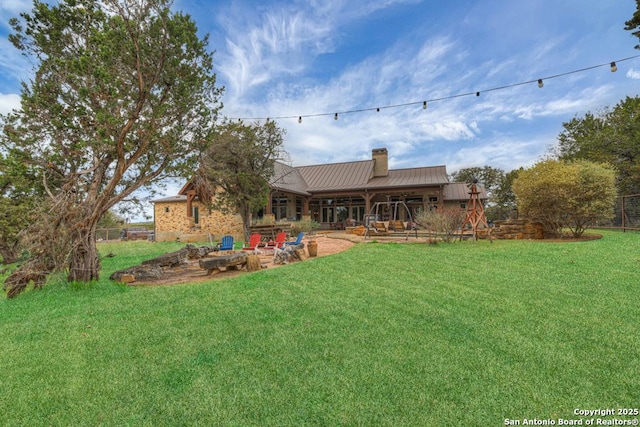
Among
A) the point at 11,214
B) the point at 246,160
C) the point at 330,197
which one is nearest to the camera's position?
the point at 11,214

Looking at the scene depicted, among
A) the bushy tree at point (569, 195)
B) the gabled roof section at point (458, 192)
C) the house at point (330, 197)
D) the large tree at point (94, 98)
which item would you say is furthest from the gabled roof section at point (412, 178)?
the large tree at point (94, 98)

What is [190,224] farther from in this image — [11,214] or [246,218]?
[11,214]

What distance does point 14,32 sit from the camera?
588cm

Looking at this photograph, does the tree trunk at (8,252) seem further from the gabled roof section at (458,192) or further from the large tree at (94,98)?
the gabled roof section at (458,192)

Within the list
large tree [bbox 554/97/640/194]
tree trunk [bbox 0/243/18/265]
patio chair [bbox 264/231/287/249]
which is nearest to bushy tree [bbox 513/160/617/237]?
large tree [bbox 554/97/640/194]

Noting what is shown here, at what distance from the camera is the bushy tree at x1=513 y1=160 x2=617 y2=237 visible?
404 inches

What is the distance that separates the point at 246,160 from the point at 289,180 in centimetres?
751

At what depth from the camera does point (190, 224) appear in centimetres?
1898

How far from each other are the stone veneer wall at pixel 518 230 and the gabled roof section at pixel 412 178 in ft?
25.0

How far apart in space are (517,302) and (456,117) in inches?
616

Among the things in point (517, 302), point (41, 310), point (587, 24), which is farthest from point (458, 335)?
point (587, 24)

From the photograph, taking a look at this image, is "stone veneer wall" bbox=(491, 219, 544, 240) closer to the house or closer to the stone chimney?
the house

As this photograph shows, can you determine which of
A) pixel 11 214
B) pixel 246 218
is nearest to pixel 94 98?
pixel 11 214

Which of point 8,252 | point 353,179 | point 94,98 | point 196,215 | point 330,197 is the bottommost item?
point 8,252
